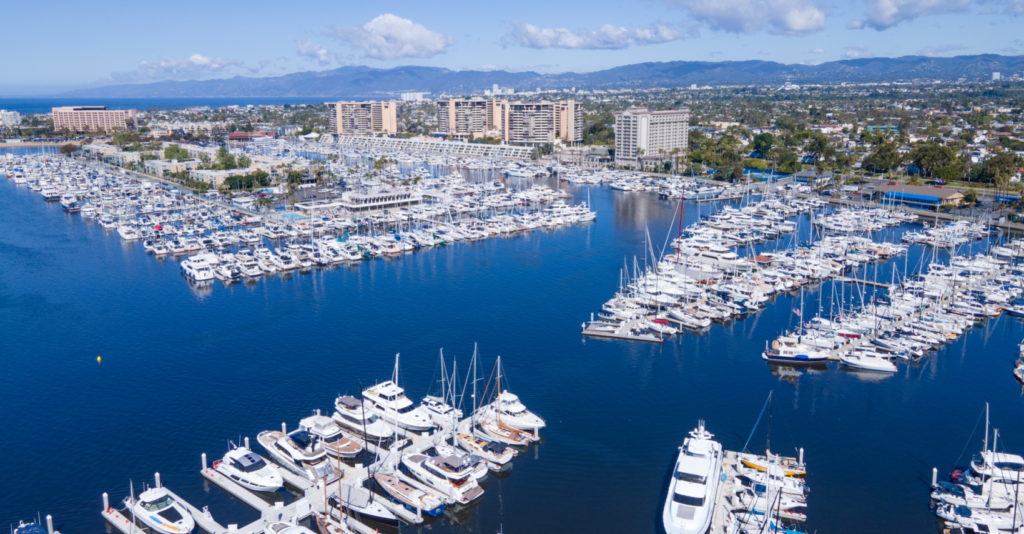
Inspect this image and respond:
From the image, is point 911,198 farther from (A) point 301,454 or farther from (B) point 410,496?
(A) point 301,454

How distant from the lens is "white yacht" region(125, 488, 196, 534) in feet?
35.6

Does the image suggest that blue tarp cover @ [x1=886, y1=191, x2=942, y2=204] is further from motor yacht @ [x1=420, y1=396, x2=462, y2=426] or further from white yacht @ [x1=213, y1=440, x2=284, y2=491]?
white yacht @ [x1=213, y1=440, x2=284, y2=491]

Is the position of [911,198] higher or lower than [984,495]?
higher

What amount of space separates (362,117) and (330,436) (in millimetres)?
72889

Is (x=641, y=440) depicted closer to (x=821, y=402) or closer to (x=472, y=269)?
(x=821, y=402)

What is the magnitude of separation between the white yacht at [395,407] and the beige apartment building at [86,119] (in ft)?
255

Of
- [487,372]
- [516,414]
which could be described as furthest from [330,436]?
[487,372]

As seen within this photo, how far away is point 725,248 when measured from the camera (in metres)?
27.6

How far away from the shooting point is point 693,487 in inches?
444

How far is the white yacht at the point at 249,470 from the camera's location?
12047 mm

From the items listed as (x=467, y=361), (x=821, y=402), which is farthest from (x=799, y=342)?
(x=467, y=361)

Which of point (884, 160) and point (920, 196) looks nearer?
point (920, 196)

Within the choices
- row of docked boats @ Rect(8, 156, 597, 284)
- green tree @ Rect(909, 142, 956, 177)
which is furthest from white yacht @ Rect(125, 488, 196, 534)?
green tree @ Rect(909, 142, 956, 177)

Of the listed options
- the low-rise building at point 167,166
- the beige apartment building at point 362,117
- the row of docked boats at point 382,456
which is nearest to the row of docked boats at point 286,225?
the low-rise building at point 167,166
